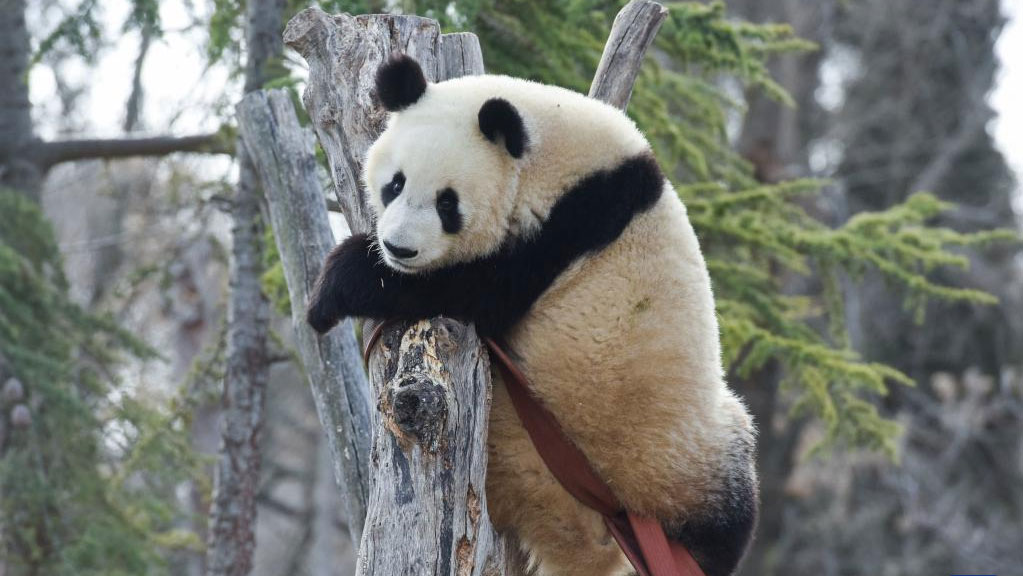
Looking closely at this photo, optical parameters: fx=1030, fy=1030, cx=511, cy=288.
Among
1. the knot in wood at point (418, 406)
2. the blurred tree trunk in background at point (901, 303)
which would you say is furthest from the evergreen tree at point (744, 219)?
the blurred tree trunk in background at point (901, 303)

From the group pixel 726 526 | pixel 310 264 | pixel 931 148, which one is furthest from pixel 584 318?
pixel 931 148

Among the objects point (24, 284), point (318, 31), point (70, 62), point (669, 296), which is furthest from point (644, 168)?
point (70, 62)

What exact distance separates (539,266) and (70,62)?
1067 cm

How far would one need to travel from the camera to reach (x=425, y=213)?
10.3ft

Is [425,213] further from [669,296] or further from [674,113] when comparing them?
[674,113]

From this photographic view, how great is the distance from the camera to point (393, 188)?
327 cm

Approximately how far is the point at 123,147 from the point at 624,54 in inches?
191

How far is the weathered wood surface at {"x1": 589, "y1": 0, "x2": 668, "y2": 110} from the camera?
4129 mm

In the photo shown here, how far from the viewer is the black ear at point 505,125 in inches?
124

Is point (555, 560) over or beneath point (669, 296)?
beneath

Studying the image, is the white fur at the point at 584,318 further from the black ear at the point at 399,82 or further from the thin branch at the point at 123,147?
the thin branch at the point at 123,147

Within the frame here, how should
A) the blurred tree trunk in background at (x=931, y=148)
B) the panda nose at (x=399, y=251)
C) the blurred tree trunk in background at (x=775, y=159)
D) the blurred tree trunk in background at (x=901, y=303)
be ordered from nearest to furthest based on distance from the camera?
1. the panda nose at (x=399, y=251)
2. the blurred tree trunk in background at (x=775, y=159)
3. the blurred tree trunk in background at (x=901, y=303)
4. the blurred tree trunk in background at (x=931, y=148)

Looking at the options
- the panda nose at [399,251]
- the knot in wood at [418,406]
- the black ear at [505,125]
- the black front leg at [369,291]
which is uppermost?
the black ear at [505,125]

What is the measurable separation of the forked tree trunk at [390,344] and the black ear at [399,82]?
25 centimetres
